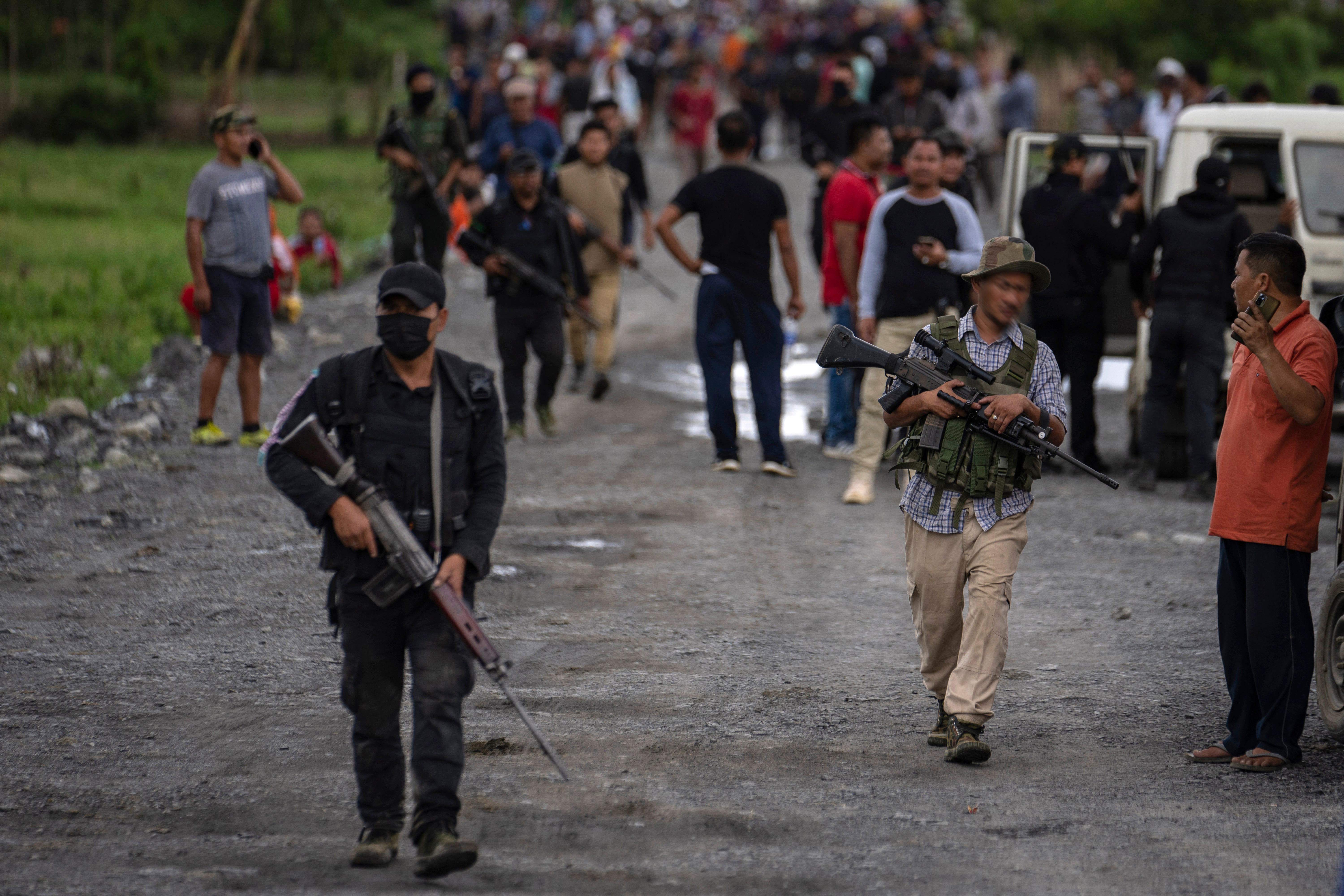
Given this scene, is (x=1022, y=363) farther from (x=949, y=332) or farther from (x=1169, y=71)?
(x=1169, y=71)

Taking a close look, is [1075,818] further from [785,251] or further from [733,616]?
[785,251]

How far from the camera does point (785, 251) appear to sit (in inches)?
388

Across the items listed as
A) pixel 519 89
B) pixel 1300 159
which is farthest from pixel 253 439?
pixel 1300 159

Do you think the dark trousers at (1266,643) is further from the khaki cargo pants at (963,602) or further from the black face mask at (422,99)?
A: the black face mask at (422,99)

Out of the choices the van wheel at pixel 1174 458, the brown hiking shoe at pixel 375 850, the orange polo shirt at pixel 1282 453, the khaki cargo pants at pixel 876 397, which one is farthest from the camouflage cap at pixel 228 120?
the orange polo shirt at pixel 1282 453

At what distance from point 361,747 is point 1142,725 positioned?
292cm

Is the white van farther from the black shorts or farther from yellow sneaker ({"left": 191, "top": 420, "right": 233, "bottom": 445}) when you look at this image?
yellow sneaker ({"left": 191, "top": 420, "right": 233, "bottom": 445})

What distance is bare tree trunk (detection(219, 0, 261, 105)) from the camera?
24594 millimetres

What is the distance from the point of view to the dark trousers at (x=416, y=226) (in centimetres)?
1248

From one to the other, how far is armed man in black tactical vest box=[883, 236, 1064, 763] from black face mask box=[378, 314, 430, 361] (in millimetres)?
1768

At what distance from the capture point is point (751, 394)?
10.3 meters

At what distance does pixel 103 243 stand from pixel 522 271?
1070 cm

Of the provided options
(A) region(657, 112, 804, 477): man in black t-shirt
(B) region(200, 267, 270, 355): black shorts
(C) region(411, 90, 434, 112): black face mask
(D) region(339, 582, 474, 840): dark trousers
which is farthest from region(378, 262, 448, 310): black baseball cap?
(C) region(411, 90, 434, 112): black face mask

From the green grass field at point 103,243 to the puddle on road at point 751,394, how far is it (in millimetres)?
4367
